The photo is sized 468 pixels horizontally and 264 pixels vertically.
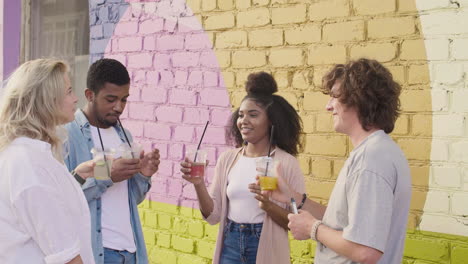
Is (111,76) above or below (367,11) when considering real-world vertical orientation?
below

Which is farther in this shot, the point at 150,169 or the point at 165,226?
the point at 165,226

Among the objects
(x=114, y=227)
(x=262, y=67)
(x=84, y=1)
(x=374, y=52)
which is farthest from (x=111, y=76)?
(x=84, y=1)

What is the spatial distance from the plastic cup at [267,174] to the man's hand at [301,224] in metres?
0.49

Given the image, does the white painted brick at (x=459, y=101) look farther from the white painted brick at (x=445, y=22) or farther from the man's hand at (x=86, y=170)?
the man's hand at (x=86, y=170)

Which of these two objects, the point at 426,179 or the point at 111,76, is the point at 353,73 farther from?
the point at 111,76

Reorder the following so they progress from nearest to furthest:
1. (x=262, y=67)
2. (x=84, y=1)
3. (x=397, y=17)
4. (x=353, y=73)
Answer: (x=353, y=73) < (x=397, y=17) < (x=262, y=67) < (x=84, y=1)

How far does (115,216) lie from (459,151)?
5.64 feet

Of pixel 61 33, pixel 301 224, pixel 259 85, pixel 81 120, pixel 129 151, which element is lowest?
pixel 301 224

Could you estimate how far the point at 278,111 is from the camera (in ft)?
11.2

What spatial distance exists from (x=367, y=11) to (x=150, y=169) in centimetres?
144

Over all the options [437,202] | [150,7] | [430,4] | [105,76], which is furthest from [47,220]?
[150,7]

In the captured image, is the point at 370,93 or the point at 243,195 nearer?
the point at 370,93

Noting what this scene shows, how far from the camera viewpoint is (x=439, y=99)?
9.98 feet

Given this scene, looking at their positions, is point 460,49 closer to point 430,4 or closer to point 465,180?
point 430,4
